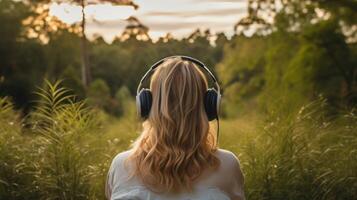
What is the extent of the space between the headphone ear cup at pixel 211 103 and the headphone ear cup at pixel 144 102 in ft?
0.63

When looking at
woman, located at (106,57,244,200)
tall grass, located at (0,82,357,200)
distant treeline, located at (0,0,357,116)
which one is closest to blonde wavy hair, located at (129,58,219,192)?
woman, located at (106,57,244,200)

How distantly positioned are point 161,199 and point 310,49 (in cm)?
1575

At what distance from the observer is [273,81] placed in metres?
20.3

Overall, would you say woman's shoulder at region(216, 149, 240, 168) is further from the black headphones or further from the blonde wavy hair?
the black headphones

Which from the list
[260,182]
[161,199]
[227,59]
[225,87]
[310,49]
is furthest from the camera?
[225,87]

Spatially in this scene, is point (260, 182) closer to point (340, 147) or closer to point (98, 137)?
point (340, 147)

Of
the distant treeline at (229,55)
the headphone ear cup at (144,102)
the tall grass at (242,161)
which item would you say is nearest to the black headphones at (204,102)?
the headphone ear cup at (144,102)

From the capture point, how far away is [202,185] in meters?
2.17

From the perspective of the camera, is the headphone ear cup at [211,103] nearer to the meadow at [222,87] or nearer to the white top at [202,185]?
the white top at [202,185]

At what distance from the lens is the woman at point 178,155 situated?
217 cm

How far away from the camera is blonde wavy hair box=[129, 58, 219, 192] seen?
7.13 feet

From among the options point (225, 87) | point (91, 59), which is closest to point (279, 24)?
point (225, 87)

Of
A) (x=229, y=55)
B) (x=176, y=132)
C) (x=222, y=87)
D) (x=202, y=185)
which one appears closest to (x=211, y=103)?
(x=176, y=132)

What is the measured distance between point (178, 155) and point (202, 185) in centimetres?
12
